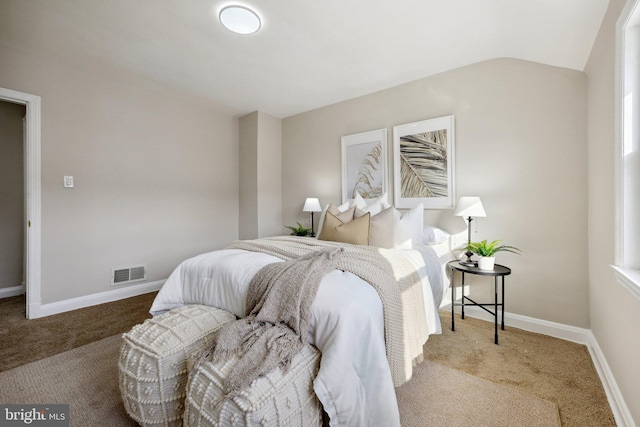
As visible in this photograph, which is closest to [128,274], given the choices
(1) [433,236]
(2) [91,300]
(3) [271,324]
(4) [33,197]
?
(2) [91,300]

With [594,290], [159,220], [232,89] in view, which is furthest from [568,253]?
[159,220]

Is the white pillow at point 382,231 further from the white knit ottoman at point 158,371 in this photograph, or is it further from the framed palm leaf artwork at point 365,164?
the white knit ottoman at point 158,371

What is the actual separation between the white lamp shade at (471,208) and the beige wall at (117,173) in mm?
3354

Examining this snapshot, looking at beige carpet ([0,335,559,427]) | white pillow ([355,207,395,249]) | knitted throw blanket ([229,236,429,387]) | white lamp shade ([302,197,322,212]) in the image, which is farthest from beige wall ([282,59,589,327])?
white lamp shade ([302,197,322,212])

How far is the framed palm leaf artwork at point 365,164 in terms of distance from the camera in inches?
131

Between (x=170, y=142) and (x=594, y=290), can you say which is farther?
(x=170, y=142)

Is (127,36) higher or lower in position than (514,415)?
higher

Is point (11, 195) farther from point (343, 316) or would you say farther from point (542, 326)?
point (542, 326)

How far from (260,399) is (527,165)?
8.96 ft

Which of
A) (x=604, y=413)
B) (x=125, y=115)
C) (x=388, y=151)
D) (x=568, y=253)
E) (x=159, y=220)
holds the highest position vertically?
(x=125, y=115)

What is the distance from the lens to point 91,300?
3.00 m

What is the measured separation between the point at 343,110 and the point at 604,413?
140 inches

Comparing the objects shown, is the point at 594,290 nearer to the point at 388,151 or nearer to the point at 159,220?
the point at 388,151

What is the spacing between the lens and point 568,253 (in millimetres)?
2238
